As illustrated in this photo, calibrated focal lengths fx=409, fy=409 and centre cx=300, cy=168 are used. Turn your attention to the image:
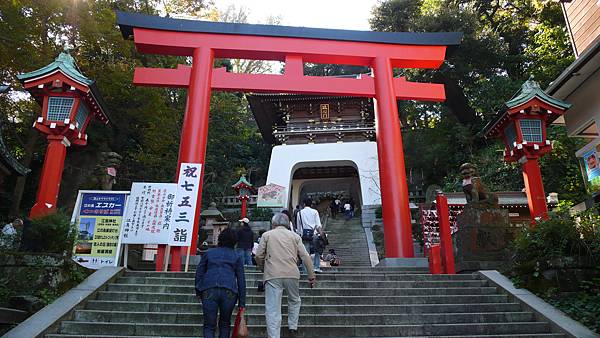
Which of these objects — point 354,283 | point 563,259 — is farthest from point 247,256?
point 563,259

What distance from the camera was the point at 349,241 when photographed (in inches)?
640

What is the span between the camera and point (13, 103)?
15492 mm

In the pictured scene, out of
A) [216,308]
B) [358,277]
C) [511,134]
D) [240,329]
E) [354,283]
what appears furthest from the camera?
[511,134]

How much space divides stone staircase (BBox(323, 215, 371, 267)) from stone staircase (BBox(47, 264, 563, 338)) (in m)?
7.07

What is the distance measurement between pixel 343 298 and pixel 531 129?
21.0ft

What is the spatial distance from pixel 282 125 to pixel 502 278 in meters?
18.3

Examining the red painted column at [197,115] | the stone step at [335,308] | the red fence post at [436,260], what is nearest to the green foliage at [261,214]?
the red painted column at [197,115]

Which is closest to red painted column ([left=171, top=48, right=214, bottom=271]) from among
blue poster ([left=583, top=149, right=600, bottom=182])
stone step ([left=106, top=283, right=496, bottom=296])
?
stone step ([left=106, top=283, right=496, bottom=296])

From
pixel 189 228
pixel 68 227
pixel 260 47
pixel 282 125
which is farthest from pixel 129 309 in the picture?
pixel 282 125

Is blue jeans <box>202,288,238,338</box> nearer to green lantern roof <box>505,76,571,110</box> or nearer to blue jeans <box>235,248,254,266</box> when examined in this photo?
blue jeans <box>235,248,254,266</box>

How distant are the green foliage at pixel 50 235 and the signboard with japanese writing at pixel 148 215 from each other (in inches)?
53.4

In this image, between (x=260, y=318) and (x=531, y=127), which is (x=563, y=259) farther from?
(x=531, y=127)

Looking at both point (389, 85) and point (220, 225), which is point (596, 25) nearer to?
point (389, 85)

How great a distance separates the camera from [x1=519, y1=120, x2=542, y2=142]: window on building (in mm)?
9164
